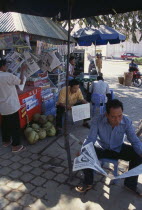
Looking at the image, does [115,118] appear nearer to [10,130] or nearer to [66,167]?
[66,167]

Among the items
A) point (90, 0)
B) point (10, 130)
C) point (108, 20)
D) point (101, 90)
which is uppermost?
point (108, 20)

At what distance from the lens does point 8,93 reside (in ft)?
11.6

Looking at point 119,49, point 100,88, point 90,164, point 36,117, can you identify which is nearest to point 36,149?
point 36,117

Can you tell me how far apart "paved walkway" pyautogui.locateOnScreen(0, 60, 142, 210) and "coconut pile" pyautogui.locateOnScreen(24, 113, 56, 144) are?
0.27 metres

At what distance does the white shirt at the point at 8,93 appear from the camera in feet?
11.2

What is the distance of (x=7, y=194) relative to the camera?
8.88 ft

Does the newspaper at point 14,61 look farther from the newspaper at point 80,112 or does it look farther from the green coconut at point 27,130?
the newspaper at point 80,112

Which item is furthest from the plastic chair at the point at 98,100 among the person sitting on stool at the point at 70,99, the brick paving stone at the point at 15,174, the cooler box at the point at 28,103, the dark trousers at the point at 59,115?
the brick paving stone at the point at 15,174

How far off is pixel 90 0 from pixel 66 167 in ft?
8.05

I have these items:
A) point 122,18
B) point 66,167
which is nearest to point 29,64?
point 66,167

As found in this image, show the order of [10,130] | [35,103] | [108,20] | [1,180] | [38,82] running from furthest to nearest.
A: [108,20]
[38,82]
[35,103]
[10,130]
[1,180]

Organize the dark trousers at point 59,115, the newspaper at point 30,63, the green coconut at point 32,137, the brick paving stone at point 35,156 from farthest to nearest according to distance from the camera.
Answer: the dark trousers at point 59,115 → the green coconut at point 32,137 → the newspaper at point 30,63 → the brick paving stone at point 35,156

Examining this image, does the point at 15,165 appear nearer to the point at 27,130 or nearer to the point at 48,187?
the point at 48,187

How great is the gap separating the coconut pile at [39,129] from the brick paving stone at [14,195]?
4.49 ft
